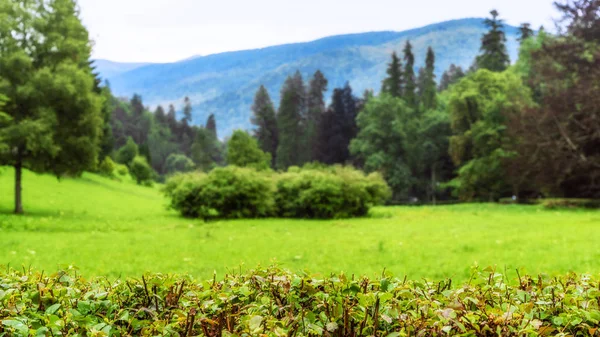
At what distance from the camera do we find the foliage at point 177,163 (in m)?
87.3

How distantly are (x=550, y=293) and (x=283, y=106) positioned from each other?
216 ft

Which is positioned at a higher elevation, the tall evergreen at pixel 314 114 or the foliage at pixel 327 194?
the tall evergreen at pixel 314 114

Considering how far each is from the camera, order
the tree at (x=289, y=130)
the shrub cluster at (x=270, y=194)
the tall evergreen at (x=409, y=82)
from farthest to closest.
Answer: the tree at (x=289, y=130) → the tall evergreen at (x=409, y=82) → the shrub cluster at (x=270, y=194)

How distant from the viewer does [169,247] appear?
10.5 meters

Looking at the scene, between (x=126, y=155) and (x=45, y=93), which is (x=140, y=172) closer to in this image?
(x=126, y=155)

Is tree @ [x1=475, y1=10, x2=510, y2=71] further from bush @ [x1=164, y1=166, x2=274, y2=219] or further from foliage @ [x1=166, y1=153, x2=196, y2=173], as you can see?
foliage @ [x1=166, y1=153, x2=196, y2=173]

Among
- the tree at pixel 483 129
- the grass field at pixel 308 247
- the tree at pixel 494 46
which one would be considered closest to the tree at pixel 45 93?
the grass field at pixel 308 247

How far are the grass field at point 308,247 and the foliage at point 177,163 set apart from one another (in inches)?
2766

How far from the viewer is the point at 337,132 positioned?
199 ft

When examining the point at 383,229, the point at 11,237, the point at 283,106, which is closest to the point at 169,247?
the point at 11,237

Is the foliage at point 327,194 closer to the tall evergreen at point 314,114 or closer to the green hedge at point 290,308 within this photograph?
the green hedge at point 290,308

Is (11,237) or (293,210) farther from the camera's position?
(293,210)

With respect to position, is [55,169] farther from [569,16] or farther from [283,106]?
[283,106]

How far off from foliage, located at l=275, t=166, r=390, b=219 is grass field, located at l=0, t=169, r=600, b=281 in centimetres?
284
